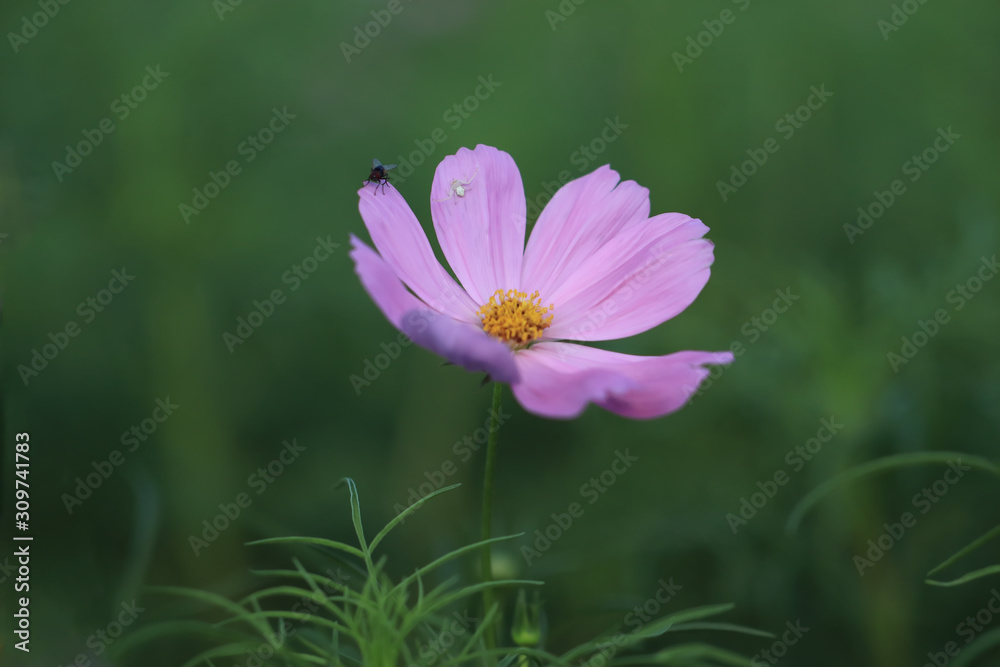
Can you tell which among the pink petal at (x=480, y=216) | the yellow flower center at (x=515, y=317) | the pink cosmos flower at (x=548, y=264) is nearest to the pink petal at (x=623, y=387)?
the pink cosmos flower at (x=548, y=264)

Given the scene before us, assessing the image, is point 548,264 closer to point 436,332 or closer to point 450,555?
point 436,332

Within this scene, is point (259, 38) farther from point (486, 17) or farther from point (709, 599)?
point (709, 599)

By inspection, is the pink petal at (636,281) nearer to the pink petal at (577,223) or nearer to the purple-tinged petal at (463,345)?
the pink petal at (577,223)

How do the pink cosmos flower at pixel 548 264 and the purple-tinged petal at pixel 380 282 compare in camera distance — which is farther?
the pink cosmos flower at pixel 548 264

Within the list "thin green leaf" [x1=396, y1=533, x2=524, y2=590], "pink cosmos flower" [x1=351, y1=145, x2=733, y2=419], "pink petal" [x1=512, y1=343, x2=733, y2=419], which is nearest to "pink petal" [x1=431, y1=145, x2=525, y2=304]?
"pink cosmos flower" [x1=351, y1=145, x2=733, y2=419]

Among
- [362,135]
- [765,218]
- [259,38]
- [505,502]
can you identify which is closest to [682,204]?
[765,218]
